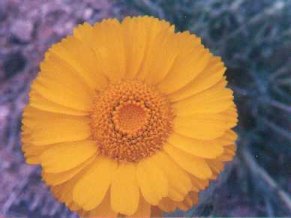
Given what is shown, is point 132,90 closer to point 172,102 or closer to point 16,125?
point 172,102

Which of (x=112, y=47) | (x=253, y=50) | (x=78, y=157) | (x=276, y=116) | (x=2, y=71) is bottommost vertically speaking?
(x=78, y=157)

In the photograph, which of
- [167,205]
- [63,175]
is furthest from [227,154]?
[63,175]

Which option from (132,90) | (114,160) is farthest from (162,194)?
(132,90)

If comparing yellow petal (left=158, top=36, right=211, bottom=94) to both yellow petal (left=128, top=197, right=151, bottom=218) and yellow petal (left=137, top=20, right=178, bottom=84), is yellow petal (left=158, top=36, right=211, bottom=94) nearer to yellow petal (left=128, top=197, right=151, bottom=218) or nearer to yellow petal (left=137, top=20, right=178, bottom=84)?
yellow petal (left=137, top=20, right=178, bottom=84)

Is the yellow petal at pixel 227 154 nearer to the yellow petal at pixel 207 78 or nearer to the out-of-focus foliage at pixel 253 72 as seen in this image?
the yellow petal at pixel 207 78

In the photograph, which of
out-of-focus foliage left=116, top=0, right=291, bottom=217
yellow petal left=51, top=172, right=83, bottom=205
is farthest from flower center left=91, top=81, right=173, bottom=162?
out-of-focus foliage left=116, top=0, right=291, bottom=217

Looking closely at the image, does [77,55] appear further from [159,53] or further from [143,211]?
[143,211]

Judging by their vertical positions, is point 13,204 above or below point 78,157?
below
